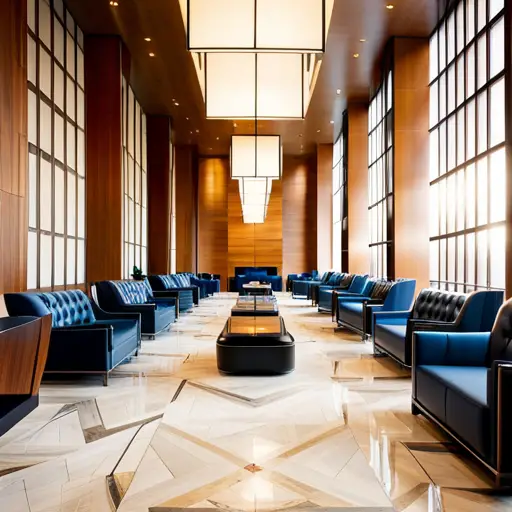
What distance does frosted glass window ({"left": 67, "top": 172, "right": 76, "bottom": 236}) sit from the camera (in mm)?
8750

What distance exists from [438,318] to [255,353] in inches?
70.5

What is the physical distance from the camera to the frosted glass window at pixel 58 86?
812 cm

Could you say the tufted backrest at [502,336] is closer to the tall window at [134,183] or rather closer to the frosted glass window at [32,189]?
the frosted glass window at [32,189]

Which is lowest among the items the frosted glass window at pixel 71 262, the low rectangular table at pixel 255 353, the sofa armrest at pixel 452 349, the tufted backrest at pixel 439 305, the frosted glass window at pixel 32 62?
the low rectangular table at pixel 255 353

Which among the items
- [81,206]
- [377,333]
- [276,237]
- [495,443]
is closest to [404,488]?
[495,443]

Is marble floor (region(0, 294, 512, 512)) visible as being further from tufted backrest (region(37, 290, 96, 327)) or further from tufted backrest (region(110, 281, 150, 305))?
tufted backrest (region(110, 281, 150, 305))

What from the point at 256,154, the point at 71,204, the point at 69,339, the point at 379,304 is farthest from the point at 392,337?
the point at 71,204

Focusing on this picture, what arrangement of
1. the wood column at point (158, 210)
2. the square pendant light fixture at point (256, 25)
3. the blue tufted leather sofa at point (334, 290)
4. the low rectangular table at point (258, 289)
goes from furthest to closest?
the wood column at point (158, 210) → the low rectangular table at point (258, 289) → the blue tufted leather sofa at point (334, 290) → the square pendant light fixture at point (256, 25)

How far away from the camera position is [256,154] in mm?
9008

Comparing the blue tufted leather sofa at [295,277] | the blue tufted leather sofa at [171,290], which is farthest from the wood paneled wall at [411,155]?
the blue tufted leather sofa at [295,277]

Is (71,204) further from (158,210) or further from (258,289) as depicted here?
(258,289)

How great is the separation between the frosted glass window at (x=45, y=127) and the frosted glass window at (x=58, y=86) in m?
0.44

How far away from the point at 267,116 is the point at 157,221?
9.38 m

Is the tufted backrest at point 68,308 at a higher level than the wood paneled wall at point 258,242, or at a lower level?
lower
